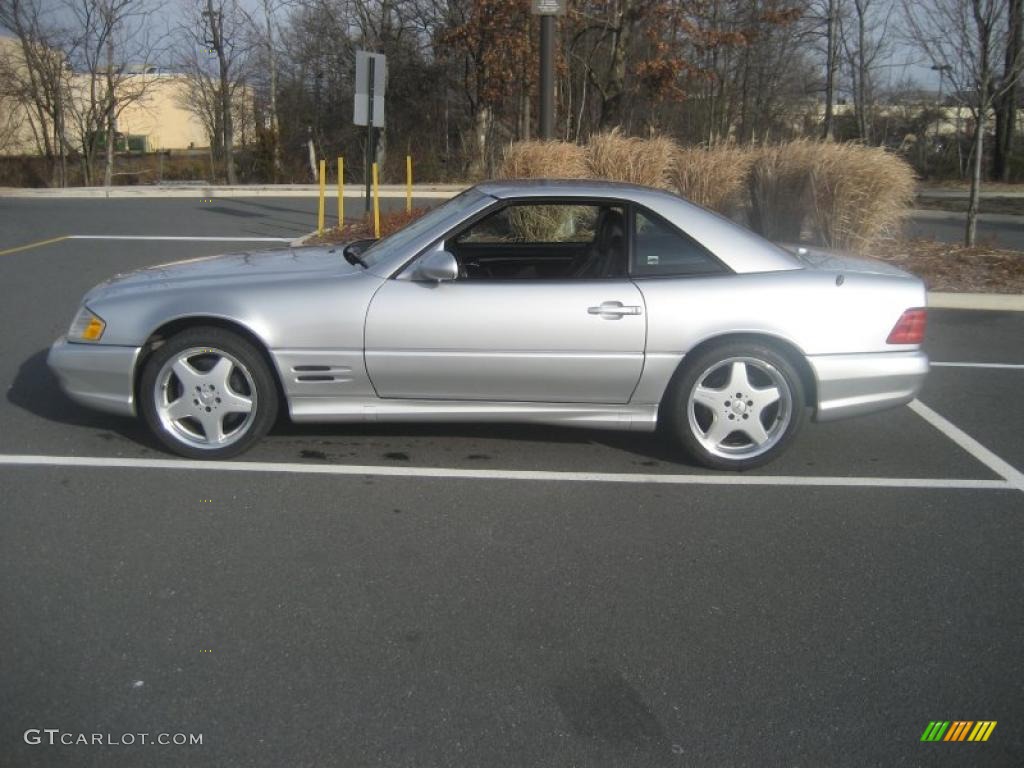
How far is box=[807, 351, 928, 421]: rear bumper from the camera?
506 centimetres

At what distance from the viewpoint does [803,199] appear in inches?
456

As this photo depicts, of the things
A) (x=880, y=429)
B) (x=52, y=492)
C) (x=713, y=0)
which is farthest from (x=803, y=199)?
(x=713, y=0)

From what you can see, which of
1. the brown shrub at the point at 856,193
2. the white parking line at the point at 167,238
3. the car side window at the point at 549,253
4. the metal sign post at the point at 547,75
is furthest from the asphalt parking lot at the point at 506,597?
the metal sign post at the point at 547,75

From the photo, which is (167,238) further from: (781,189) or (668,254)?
(668,254)

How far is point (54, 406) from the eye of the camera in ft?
19.7

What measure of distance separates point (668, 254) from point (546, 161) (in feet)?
24.1

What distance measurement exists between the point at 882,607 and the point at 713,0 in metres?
23.6

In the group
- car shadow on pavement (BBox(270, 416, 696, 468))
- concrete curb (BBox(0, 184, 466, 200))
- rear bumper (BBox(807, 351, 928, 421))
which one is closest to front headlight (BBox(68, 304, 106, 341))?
car shadow on pavement (BBox(270, 416, 696, 468))

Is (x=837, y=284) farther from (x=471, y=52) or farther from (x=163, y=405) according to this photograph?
(x=471, y=52)

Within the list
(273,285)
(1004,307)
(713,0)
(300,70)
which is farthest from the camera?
(300,70)

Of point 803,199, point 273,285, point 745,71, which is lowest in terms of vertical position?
point 273,285

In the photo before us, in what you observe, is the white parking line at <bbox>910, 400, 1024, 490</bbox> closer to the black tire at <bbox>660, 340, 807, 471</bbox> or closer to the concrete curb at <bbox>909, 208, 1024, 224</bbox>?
the black tire at <bbox>660, 340, 807, 471</bbox>

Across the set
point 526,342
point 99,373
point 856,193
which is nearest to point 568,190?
point 526,342

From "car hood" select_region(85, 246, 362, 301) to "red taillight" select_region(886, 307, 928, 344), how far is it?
2789 mm
